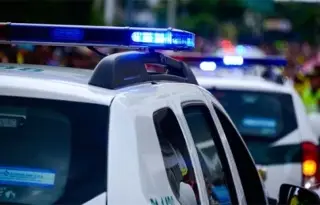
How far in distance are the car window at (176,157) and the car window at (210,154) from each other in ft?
1.13

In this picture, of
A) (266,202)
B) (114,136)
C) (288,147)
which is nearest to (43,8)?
(288,147)

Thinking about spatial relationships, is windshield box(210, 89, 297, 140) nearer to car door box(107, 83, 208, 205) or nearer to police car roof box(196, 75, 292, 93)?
police car roof box(196, 75, 292, 93)

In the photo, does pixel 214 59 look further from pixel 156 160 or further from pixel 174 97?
pixel 156 160

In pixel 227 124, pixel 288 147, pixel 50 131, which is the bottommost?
A: pixel 288 147

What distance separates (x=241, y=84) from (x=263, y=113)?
0.35 meters

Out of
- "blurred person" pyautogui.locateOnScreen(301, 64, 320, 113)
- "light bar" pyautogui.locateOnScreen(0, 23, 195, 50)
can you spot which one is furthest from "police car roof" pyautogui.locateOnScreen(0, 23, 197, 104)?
"blurred person" pyautogui.locateOnScreen(301, 64, 320, 113)

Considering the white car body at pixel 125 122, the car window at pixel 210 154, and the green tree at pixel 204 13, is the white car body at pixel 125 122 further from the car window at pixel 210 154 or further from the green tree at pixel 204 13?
the green tree at pixel 204 13

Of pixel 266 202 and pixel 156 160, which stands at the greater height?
pixel 156 160

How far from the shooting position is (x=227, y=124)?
538cm

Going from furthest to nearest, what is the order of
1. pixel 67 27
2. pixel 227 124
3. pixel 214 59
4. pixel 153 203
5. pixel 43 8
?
pixel 43 8, pixel 214 59, pixel 227 124, pixel 67 27, pixel 153 203

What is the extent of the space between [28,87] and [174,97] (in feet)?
2.44

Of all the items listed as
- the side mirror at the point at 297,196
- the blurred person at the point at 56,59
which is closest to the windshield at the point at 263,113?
the blurred person at the point at 56,59

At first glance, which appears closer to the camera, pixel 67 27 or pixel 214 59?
pixel 67 27

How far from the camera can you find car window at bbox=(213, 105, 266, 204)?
551 cm
